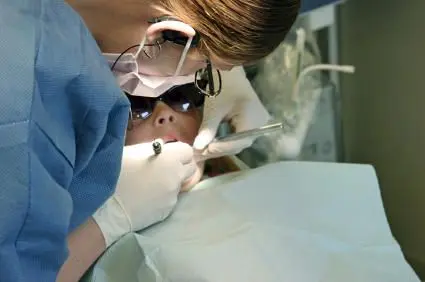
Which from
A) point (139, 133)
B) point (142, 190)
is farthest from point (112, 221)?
point (139, 133)

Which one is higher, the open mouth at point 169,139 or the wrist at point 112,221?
the open mouth at point 169,139

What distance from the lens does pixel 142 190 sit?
Answer: 46.1 inches

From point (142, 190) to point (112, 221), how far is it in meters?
0.08

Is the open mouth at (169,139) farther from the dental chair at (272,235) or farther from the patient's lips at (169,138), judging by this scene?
the dental chair at (272,235)

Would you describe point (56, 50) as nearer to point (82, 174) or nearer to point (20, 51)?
point (20, 51)

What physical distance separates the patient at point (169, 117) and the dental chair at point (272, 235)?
0.11 metres

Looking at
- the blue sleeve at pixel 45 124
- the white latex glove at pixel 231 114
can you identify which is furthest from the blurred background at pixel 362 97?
the blue sleeve at pixel 45 124

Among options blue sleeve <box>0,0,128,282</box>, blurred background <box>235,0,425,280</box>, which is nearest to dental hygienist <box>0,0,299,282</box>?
blue sleeve <box>0,0,128,282</box>

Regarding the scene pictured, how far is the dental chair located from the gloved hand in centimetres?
3

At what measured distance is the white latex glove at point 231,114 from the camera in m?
1.29

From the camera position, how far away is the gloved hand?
45.2 inches

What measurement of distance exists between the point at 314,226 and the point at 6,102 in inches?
27.8

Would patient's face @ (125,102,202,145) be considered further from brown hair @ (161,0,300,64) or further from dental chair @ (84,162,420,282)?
brown hair @ (161,0,300,64)

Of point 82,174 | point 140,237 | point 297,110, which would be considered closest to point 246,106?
point 297,110
